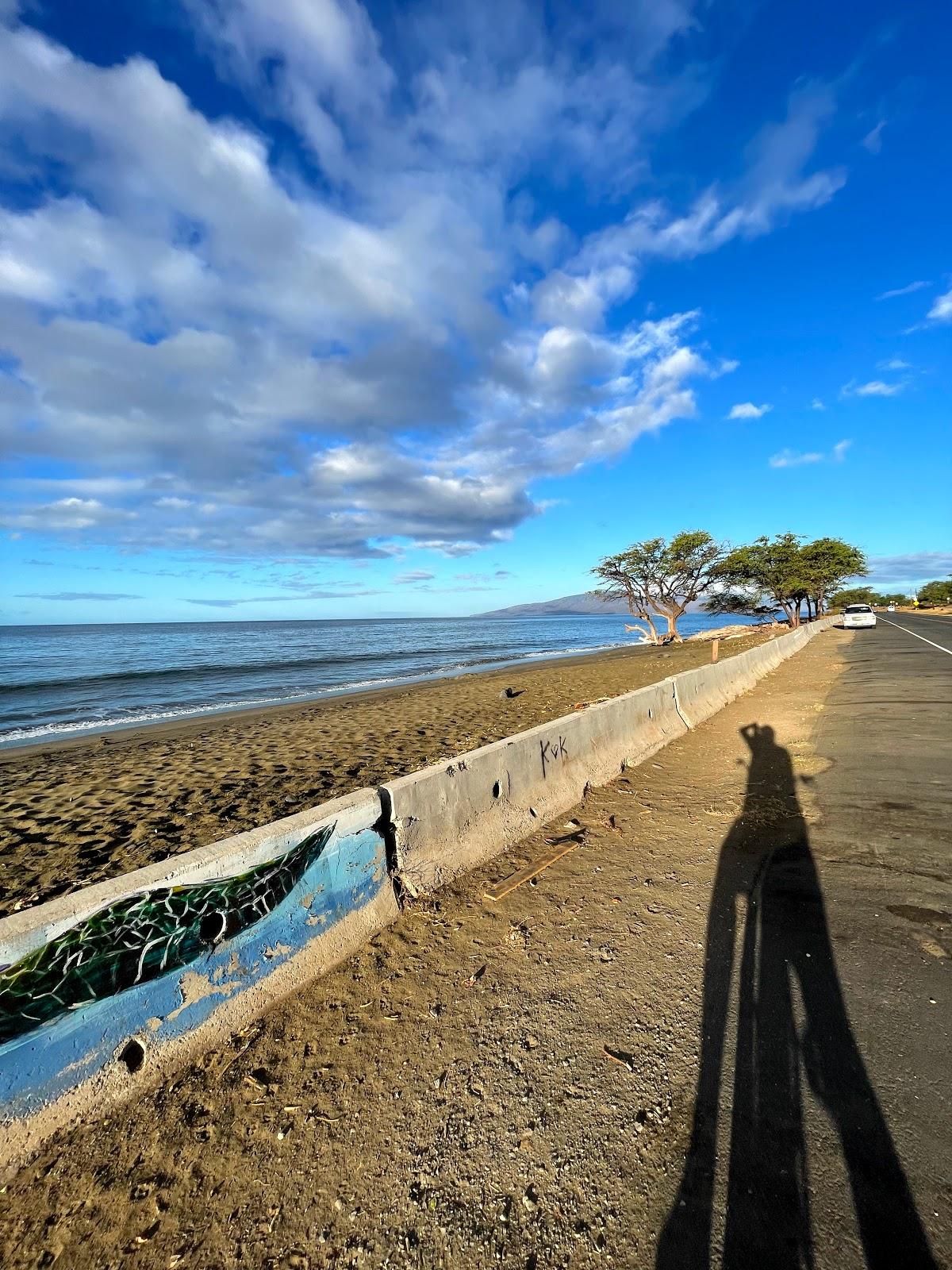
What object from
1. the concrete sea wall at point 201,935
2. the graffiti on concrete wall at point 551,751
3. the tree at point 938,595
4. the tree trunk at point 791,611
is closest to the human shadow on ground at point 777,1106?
the graffiti on concrete wall at point 551,751

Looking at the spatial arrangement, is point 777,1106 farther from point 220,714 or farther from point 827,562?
point 827,562

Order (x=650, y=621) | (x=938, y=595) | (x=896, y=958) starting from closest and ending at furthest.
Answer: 1. (x=896, y=958)
2. (x=650, y=621)
3. (x=938, y=595)

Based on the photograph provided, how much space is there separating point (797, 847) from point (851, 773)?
7.44 feet

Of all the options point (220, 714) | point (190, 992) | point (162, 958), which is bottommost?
point (220, 714)

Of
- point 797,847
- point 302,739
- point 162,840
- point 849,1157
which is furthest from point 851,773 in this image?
point 302,739

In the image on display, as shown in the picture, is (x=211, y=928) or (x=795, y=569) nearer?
(x=211, y=928)

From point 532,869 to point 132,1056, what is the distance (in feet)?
8.27

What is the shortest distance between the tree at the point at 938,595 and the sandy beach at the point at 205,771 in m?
104

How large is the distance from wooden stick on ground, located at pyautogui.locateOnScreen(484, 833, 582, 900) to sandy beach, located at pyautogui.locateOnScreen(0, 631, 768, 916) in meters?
3.24

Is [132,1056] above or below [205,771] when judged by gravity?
above

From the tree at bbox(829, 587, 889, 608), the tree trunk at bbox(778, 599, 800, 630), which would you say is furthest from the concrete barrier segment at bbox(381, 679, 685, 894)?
the tree at bbox(829, 587, 889, 608)

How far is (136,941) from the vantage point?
2.27 m

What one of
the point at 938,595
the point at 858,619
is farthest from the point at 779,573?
the point at 938,595

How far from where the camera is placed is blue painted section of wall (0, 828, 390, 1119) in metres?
1.97
